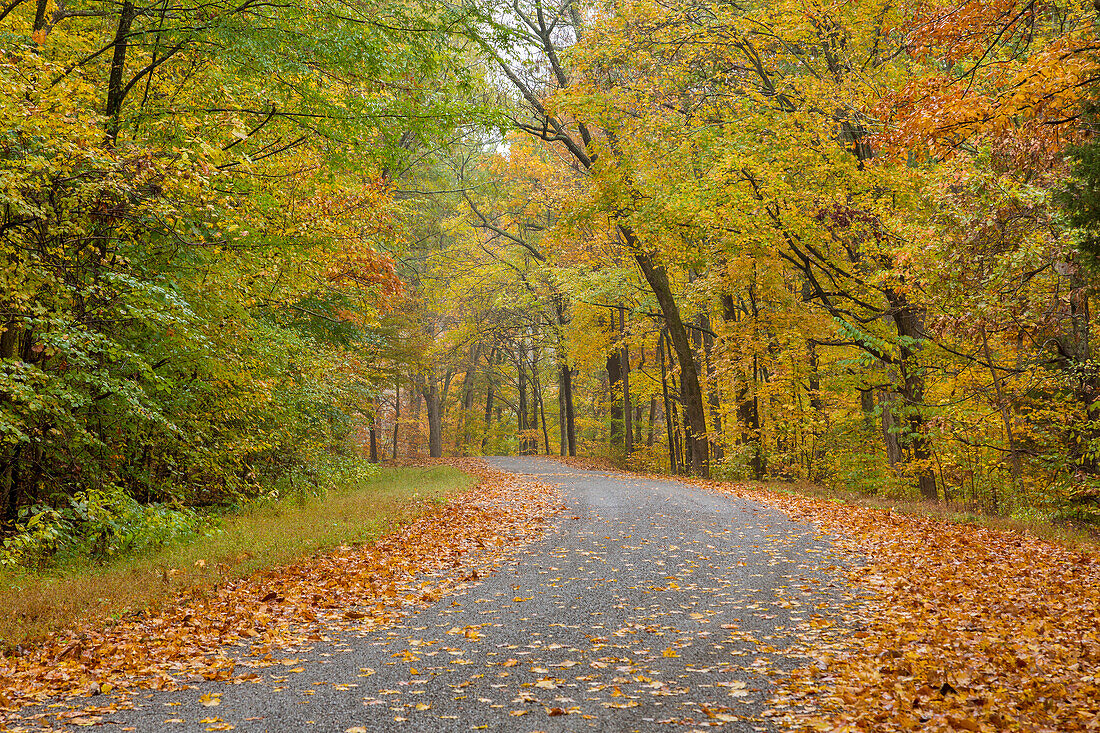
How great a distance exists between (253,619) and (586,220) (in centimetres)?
1497

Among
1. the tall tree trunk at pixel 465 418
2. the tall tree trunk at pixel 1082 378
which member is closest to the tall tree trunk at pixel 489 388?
the tall tree trunk at pixel 465 418

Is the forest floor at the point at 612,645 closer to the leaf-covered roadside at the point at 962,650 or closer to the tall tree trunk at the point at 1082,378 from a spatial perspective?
the leaf-covered roadside at the point at 962,650

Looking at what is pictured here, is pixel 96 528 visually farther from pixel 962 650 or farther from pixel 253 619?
pixel 962 650

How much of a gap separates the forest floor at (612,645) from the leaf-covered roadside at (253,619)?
0.09ft

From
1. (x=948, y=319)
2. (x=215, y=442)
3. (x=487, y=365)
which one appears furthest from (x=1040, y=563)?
(x=487, y=365)

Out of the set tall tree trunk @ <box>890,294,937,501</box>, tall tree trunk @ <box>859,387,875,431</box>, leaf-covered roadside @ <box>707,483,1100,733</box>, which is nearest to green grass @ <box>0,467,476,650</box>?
leaf-covered roadside @ <box>707,483,1100,733</box>

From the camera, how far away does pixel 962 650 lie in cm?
490

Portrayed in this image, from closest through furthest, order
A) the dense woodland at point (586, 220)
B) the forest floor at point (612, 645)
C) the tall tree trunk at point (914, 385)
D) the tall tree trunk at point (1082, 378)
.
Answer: the forest floor at point (612, 645) → the dense woodland at point (586, 220) → the tall tree trunk at point (1082, 378) → the tall tree trunk at point (914, 385)

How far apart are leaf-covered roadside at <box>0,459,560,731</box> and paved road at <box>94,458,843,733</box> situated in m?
0.37

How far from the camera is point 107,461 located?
892 centimetres

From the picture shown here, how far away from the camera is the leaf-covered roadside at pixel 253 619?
454 centimetres

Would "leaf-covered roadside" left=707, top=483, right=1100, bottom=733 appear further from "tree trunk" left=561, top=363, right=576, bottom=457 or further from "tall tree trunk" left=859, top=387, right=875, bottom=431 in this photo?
"tree trunk" left=561, top=363, right=576, bottom=457

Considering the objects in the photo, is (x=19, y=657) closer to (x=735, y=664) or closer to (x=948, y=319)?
(x=735, y=664)

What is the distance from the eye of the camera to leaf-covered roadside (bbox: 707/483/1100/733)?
3.80 m
